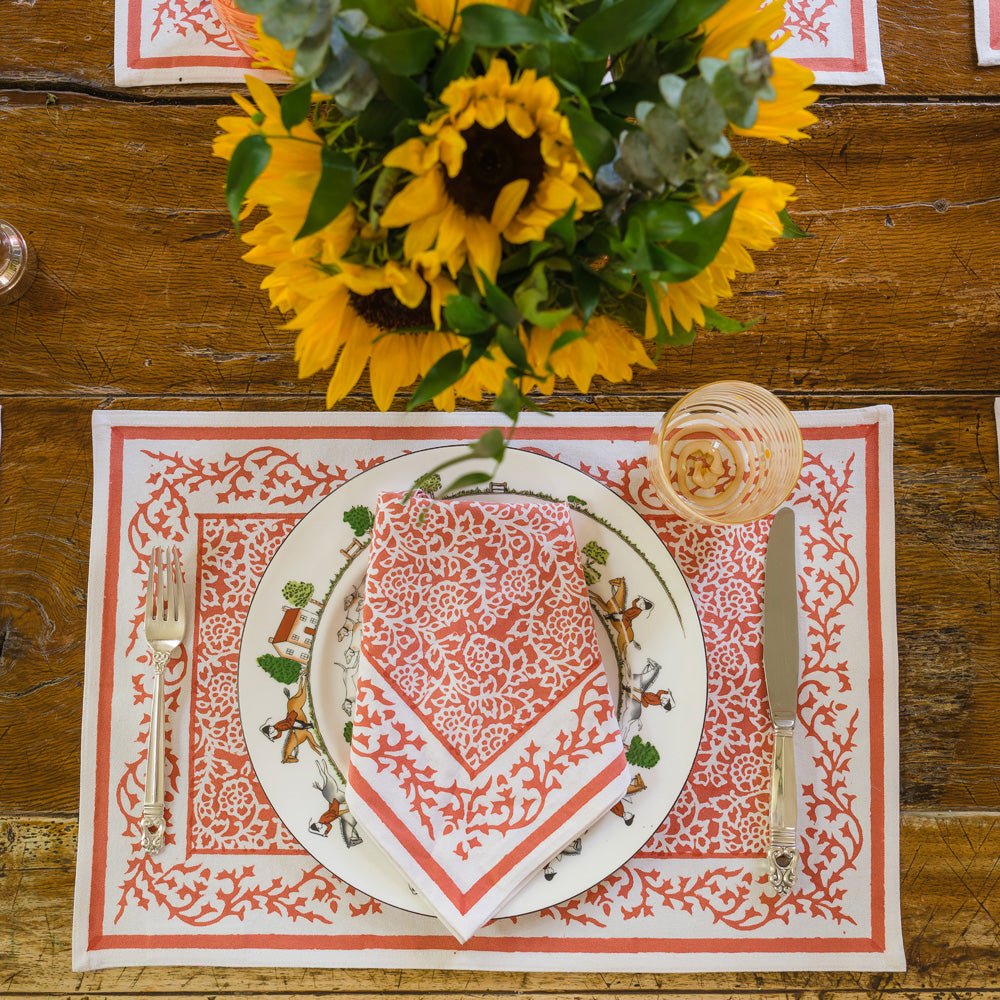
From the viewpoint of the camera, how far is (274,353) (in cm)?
85

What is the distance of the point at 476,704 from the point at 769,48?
22.4 inches

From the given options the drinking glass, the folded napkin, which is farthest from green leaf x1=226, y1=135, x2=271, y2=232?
the drinking glass

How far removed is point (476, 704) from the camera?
779 mm

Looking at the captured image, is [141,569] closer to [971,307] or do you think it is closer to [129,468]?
[129,468]

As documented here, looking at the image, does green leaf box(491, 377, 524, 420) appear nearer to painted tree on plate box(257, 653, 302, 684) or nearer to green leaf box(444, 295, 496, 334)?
green leaf box(444, 295, 496, 334)

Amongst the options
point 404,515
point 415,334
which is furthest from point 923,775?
point 415,334

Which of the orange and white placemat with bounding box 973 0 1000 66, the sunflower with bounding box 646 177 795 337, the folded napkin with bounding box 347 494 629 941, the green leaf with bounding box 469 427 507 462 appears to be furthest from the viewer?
the orange and white placemat with bounding box 973 0 1000 66

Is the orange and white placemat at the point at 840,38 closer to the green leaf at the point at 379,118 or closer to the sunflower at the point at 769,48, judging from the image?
the sunflower at the point at 769,48

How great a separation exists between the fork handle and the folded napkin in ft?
0.65

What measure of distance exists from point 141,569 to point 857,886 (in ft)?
2.55

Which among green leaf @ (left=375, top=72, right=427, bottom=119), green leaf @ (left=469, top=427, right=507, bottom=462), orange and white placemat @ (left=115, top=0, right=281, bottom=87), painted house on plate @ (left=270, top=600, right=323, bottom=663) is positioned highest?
orange and white placemat @ (left=115, top=0, right=281, bottom=87)

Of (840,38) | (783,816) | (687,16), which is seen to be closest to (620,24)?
(687,16)

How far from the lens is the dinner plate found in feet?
2.57

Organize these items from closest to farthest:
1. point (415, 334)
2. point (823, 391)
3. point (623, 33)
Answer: point (623, 33) → point (415, 334) → point (823, 391)
